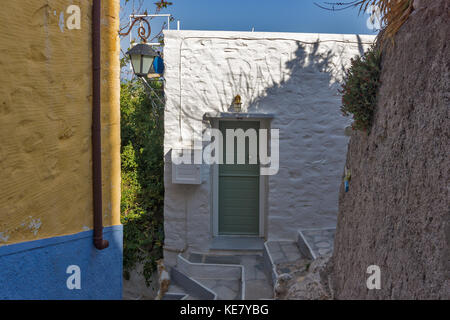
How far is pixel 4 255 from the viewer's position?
5.19ft

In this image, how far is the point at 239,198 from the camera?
579cm

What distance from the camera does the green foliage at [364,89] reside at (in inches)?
108

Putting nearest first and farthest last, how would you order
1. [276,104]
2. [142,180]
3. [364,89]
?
1. [364,89]
2. [276,104]
3. [142,180]

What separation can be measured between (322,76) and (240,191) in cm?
218

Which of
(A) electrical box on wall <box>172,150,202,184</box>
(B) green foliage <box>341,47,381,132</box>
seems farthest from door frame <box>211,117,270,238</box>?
(B) green foliage <box>341,47,381,132</box>

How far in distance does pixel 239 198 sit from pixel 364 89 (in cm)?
335

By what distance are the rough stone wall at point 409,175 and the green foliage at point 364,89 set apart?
0.10 metres

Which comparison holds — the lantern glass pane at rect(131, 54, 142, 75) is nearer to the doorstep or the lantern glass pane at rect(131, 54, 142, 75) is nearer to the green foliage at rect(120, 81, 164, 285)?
the green foliage at rect(120, 81, 164, 285)

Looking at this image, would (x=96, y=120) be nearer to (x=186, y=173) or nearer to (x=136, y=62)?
(x=136, y=62)

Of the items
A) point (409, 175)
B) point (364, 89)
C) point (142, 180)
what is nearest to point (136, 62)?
point (142, 180)

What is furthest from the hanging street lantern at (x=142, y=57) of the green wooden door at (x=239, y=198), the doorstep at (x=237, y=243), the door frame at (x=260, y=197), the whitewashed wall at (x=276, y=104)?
the doorstep at (x=237, y=243)

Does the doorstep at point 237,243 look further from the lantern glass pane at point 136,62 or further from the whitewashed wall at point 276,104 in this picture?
the lantern glass pane at point 136,62

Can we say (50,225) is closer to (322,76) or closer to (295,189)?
(295,189)

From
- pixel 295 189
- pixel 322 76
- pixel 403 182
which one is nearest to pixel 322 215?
pixel 295 189
